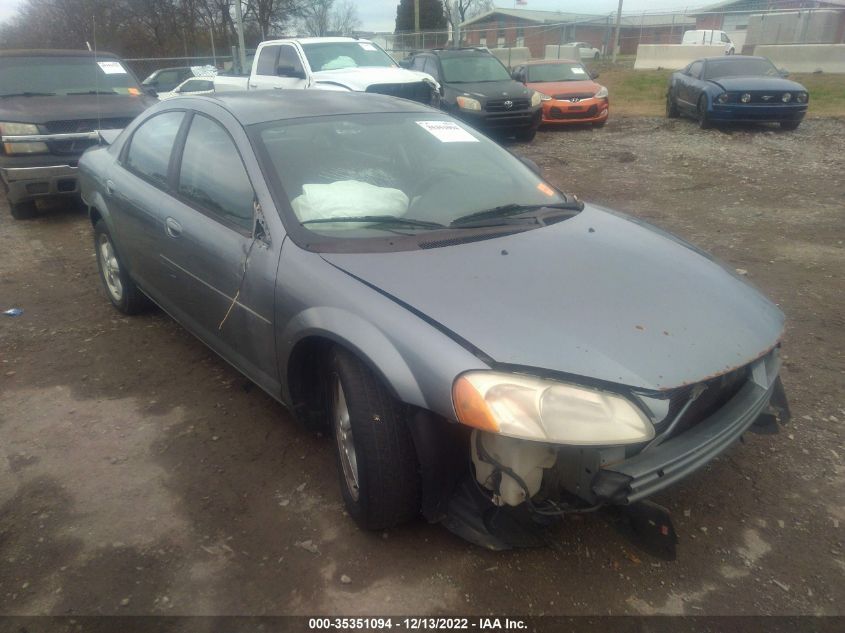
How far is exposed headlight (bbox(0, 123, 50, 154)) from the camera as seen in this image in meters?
6.97

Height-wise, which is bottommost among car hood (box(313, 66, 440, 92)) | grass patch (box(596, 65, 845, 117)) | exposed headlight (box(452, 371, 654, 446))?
grass patch (box(596, 65, 845, 117))

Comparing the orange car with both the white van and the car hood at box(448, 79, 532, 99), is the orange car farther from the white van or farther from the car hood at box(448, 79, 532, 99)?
the white van

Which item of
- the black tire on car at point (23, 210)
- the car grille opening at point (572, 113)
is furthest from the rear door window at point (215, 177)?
the car grille opening at point (572, 113)

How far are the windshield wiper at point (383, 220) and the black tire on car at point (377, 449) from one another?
0.63 metres

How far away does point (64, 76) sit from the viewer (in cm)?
806

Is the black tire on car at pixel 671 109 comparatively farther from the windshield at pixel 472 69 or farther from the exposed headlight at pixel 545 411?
the exposed headlight at pixel 545 411

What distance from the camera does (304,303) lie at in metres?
2.60

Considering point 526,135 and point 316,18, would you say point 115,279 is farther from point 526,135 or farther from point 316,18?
point 316,18

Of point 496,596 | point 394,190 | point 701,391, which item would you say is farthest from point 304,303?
point 701,391

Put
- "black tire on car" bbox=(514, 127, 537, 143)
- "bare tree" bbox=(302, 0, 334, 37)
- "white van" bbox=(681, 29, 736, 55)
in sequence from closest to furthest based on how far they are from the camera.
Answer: "black tire on car" bbox=(514, 127, 537, 143) < "white van" bbox=(681, 29, 736, 55) < "bare tree" bbox=(302, 0, 334, 37)

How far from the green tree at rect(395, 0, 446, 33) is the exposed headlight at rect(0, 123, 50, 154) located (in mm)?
48325

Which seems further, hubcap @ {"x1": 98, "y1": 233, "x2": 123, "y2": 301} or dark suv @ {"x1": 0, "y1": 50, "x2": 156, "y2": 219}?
dark suv @ {"x1": 0, "y1": 50, "x2": 156, "y2": 219}

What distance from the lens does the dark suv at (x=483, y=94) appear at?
11.6 m

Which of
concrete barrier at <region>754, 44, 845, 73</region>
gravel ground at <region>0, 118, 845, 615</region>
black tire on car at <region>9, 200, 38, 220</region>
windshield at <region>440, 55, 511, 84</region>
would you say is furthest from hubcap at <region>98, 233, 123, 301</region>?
concrete barrier at <region>754, 44, 845, 73</region>
